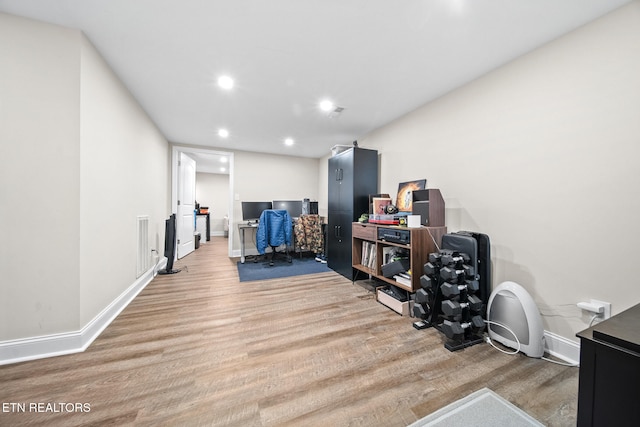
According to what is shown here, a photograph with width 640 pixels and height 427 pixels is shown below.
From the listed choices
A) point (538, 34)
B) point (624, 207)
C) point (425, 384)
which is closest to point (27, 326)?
point (425, 384)

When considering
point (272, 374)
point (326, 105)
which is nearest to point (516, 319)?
point (272, 374)

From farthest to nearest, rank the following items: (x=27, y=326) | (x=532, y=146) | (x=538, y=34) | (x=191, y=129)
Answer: (x=191, y=129) → (x=532, y=146) → (x=538, y=34) → (x=27, y=326)

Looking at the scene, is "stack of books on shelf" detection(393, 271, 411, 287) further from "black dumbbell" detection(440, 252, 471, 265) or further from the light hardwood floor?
"black dumbbell" detection(440, 252, 471, 265)

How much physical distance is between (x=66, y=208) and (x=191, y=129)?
2394 mm

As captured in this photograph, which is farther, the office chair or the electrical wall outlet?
the office chair

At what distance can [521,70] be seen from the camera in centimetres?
178

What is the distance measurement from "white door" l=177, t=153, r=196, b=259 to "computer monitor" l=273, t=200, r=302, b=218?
184cm

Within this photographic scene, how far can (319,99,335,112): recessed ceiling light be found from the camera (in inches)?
103

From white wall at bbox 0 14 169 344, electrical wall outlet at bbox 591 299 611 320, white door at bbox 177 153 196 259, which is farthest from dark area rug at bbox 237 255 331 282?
electrical wall outlet at bbox 591 299 611 320

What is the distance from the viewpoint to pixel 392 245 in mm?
2496

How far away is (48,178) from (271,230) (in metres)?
2.74

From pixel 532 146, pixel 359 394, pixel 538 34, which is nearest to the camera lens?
pixel 359 394

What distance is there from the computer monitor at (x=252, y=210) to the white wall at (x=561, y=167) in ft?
11.6

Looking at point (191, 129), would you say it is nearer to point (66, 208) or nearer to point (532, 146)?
point (66, 208)
